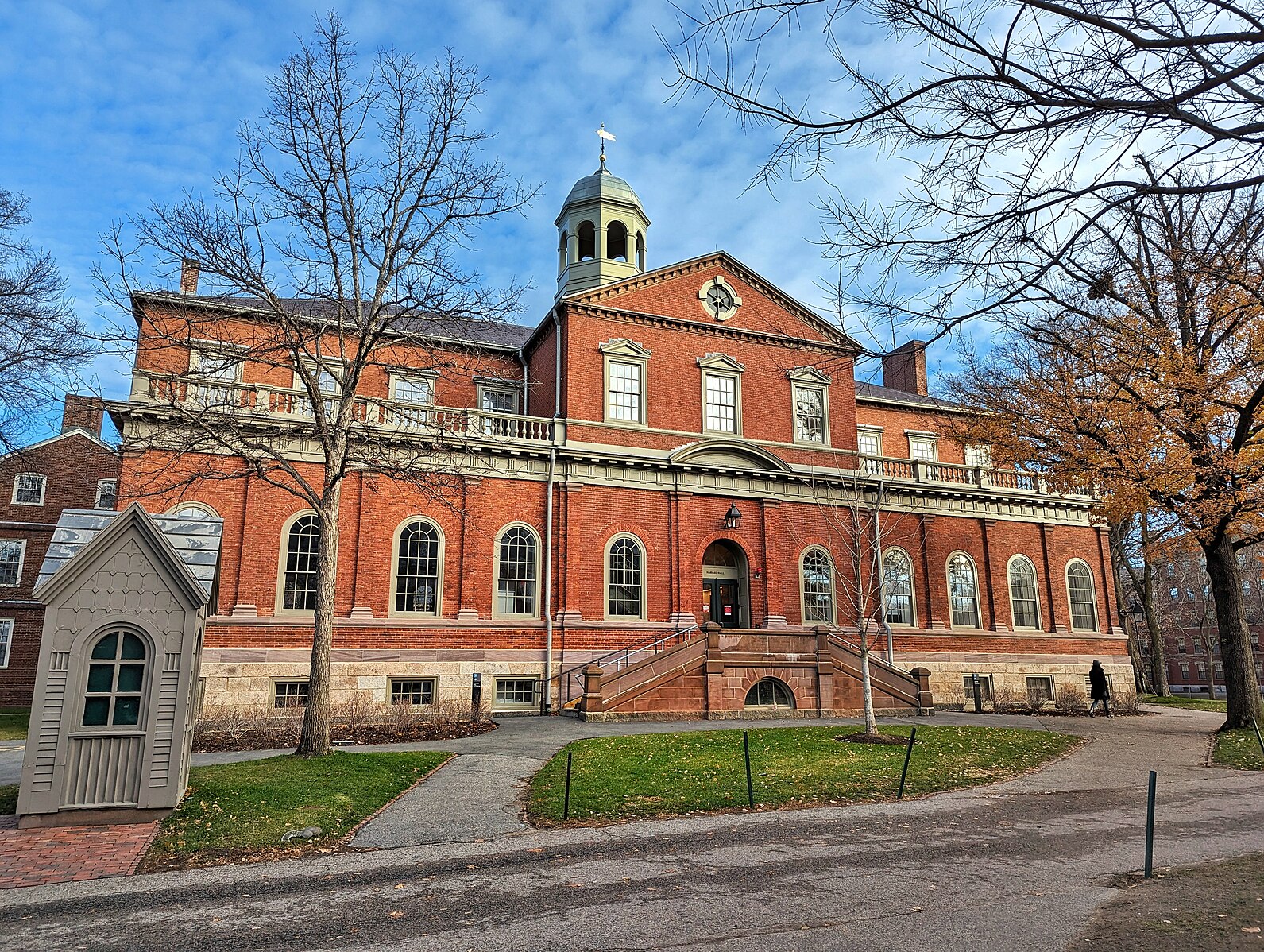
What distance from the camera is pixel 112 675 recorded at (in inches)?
369

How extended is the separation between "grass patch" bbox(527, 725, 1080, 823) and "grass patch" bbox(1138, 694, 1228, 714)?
1735 cm

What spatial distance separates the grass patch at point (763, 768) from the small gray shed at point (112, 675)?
4.56 m

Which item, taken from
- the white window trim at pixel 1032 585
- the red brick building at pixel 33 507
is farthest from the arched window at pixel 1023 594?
the red brick building at pixel 33 507

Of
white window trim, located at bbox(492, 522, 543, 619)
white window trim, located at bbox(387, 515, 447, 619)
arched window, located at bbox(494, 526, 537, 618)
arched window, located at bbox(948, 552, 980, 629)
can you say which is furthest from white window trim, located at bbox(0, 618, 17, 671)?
arched window, located at bbox(948, 552, 980, 629)

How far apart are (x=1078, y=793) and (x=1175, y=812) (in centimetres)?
141

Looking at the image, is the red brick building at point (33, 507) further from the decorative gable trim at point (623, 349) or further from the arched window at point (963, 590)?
the arched window at point (963, 590)

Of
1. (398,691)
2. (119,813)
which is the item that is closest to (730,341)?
(398,691)

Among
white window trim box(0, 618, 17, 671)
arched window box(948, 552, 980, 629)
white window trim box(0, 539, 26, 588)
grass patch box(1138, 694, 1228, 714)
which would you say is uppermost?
white window trim box(0, 539, 26, 588)

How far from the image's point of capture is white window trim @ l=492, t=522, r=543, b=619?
2264cm

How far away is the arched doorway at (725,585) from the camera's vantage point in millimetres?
25641

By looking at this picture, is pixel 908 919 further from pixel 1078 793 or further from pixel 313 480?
pixel 313 480

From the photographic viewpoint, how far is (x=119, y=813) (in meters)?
9.16

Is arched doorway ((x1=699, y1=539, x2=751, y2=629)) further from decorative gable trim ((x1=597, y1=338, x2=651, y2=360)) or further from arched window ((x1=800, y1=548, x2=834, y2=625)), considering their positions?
decorative gable trim ((x1=597, y1=338, x2=651, y2=360))

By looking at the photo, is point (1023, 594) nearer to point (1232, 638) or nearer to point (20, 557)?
point (1232, 638)
